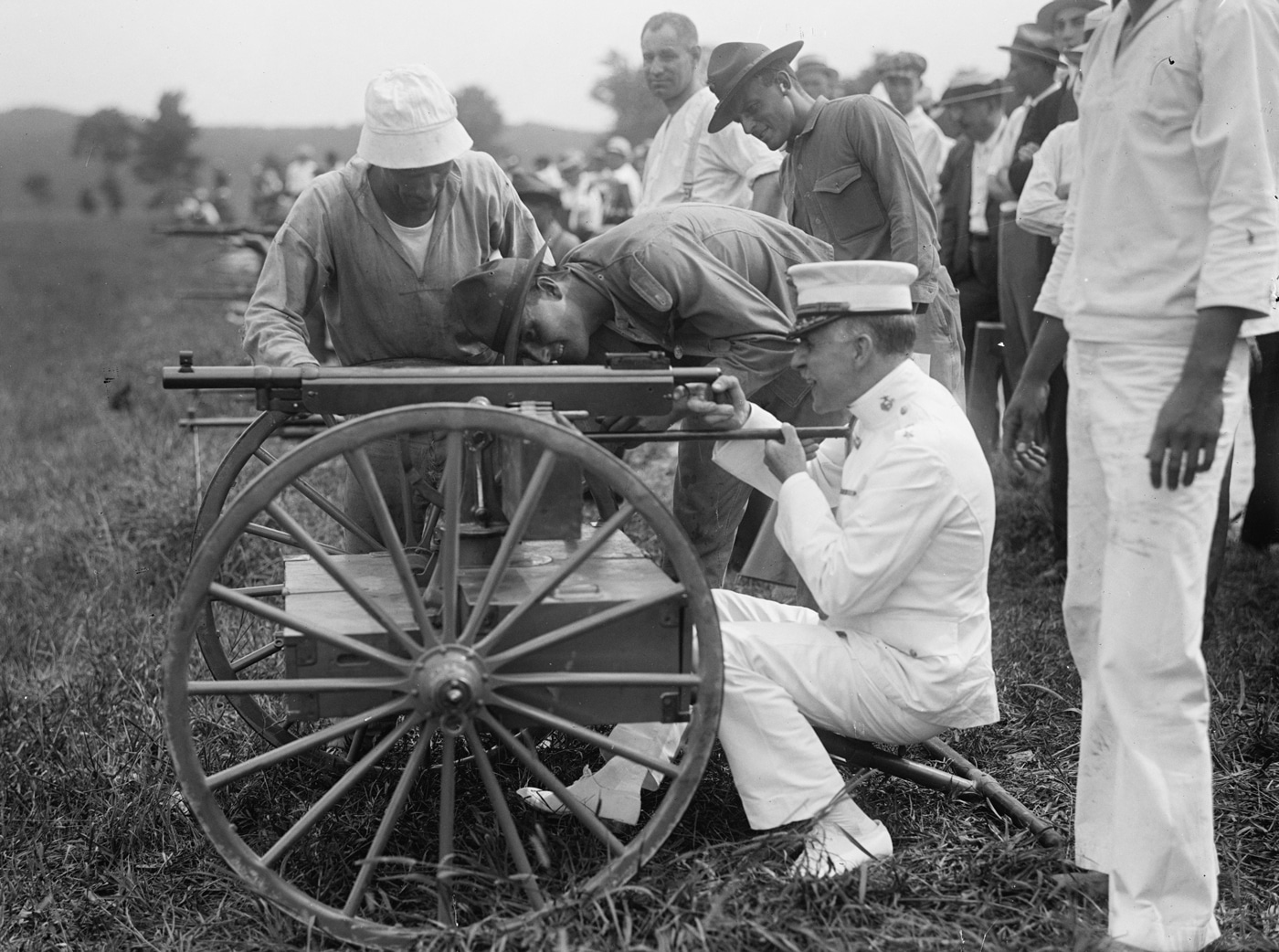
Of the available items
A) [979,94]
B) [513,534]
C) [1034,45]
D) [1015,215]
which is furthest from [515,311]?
[979,94]

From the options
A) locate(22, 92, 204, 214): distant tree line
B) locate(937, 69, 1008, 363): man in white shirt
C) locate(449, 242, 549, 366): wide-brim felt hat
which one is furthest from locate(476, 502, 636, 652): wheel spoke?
locate(22, 92, 204, 214): distant tree line

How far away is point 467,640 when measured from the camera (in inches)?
112

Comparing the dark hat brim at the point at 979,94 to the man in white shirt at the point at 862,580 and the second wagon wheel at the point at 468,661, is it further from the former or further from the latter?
the second wagon wheel at the point at 468,661

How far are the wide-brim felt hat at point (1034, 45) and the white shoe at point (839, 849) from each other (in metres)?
4.64

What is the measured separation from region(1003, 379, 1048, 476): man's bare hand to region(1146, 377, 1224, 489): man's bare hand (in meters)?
0.55

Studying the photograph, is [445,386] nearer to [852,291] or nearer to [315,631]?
[315,631]

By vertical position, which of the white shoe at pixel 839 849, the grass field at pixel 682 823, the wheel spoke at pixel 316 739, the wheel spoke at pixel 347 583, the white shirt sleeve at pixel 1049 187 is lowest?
the grass field at pixel 682 823

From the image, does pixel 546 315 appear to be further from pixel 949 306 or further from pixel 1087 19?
pixel 1087 19

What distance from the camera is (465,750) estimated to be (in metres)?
4.05

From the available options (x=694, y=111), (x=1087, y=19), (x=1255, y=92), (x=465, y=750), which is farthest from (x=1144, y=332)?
(x=694, y=111)

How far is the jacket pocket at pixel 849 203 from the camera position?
199 inches

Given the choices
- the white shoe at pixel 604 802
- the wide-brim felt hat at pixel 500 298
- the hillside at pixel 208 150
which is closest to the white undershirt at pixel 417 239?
the wide-brim felt hat at pixel 500 298

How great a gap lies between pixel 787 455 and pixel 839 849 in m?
0.96

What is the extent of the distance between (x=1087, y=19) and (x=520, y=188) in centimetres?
381
